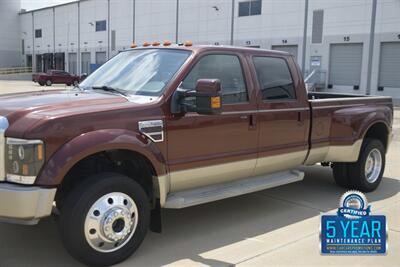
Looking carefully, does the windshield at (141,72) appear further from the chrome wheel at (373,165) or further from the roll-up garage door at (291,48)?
the roll-up garage door at (291,48)

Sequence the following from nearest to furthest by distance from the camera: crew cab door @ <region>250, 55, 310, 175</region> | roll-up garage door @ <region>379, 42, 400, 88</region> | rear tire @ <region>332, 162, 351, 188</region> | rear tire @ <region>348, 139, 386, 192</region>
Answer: crew cab door @ <region>250, 55, 310, 175</region> < rear tire @ <region>348, 139, 386, 192</region> < rear tire @ <region>332, 162, 351, 188</region> < roll-up garage door @ <region>379, 42, 400, 88</region>

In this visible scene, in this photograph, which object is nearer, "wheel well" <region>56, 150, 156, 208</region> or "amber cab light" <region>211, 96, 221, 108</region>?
"wheel well" <region>56, 150, 156, 208</region>

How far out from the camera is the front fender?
12.6ft

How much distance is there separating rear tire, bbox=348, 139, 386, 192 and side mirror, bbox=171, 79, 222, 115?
10.8 ft

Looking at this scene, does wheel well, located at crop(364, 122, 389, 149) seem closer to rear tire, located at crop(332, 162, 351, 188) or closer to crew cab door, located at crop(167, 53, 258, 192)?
rear tire, located at crop(332, 162, 351, 188)

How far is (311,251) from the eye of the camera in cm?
473

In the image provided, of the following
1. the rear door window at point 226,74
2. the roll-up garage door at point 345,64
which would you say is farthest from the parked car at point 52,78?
the rear door window at point 226,74

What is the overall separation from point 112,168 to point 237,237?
61.3 inches

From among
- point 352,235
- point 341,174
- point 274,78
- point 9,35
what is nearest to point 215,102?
point 274,78

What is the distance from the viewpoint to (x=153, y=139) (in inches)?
177

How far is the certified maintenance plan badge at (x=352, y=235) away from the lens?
449 cm

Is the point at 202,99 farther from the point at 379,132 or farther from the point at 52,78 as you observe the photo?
the point at 52,78

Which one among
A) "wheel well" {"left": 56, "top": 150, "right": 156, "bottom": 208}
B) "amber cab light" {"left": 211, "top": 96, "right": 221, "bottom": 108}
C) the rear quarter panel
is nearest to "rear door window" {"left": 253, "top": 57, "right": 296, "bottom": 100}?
the rear quarter panel

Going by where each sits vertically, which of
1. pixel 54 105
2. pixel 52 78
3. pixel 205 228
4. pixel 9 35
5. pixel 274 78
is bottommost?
pixel 52 78
